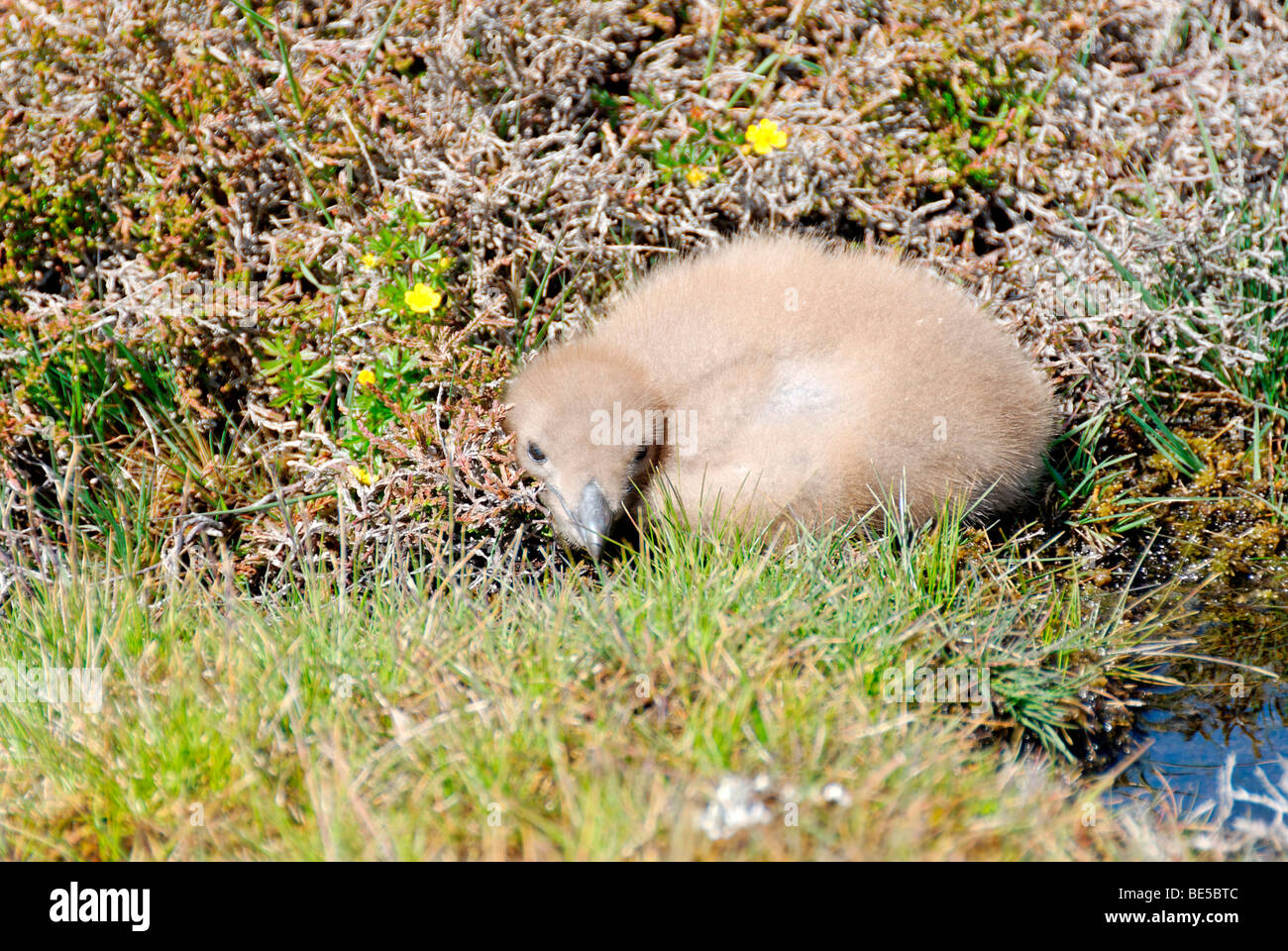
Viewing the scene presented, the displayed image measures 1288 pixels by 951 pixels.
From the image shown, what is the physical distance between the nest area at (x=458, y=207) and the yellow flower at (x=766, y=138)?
29 mm

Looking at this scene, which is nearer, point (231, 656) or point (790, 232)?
point (231, 656)

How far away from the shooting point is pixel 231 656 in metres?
2.76

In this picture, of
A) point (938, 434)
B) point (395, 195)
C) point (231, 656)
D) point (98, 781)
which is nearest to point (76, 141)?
point (395, 195)

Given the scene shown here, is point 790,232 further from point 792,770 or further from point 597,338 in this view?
point 792,770

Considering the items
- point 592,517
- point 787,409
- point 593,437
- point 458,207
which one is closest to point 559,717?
point 592,517

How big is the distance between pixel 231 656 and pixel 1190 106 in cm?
411

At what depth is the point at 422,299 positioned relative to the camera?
3877 millimetres

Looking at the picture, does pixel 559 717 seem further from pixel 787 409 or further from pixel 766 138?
pixel 766 138

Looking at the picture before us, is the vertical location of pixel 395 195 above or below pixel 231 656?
above

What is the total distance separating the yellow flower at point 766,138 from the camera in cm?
429

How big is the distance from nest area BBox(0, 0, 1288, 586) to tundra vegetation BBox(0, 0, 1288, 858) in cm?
2

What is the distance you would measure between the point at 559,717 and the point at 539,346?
2.04 metres

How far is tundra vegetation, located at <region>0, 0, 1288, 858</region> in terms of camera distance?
2695mm
